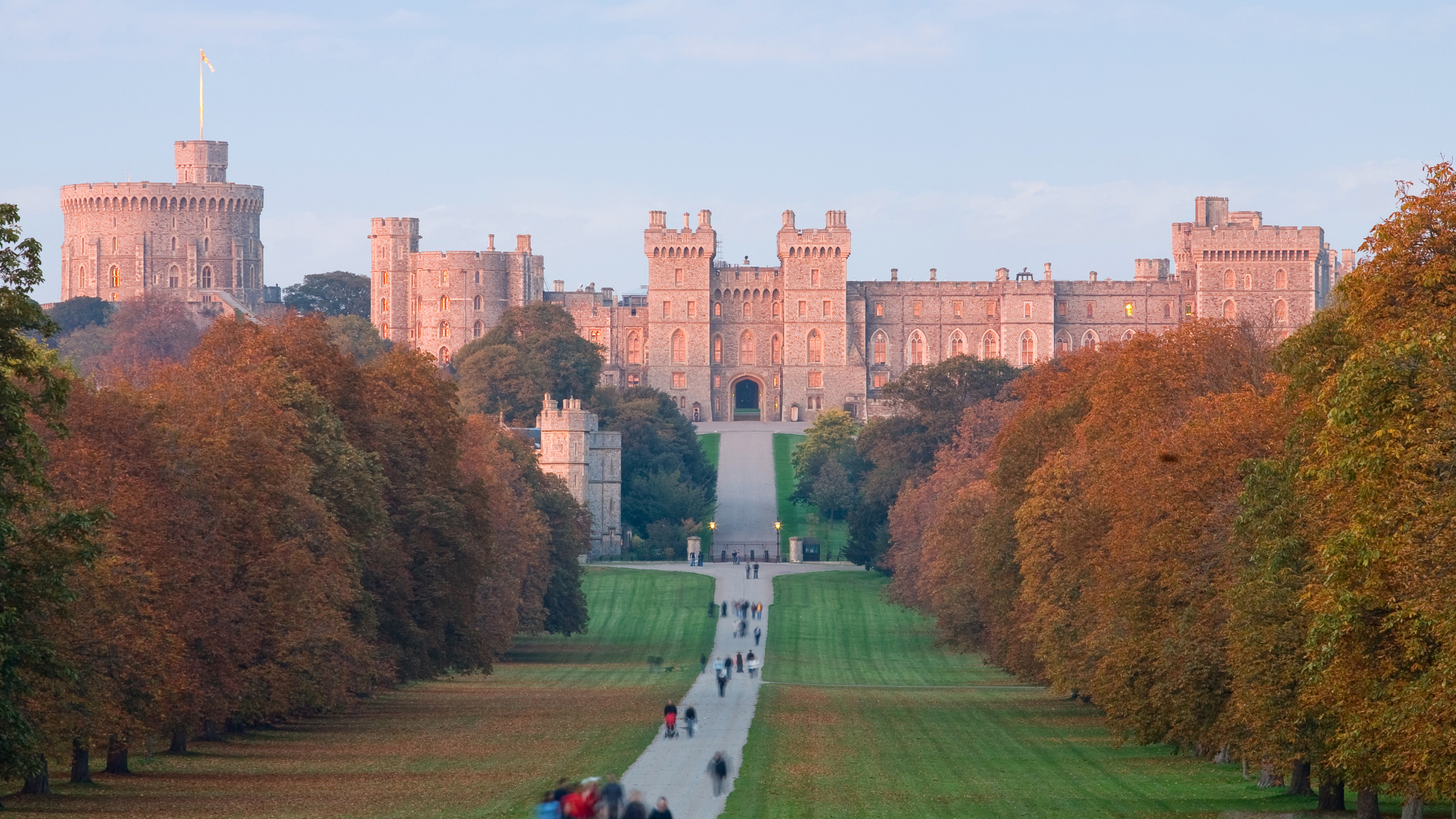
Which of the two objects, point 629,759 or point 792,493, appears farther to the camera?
point 792,493

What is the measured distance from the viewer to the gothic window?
118625mm

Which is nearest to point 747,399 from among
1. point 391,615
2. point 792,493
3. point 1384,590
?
point 792,493

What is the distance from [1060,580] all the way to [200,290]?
102 metres

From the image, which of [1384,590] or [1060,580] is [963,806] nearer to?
[1384,590]

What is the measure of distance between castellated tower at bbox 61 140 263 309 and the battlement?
95 cm

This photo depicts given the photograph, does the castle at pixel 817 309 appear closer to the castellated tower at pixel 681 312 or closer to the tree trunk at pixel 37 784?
the castellated tower at pixel 681 312

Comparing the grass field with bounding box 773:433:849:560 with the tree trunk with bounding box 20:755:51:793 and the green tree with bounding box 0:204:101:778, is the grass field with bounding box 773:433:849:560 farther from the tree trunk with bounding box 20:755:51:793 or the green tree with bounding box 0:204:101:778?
the green tree with bounding box 0:204:101:778

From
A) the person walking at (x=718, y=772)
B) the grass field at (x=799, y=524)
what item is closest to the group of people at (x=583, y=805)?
the person walking at (x=718, y=772)

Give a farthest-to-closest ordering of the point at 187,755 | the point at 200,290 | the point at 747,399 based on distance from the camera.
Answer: the point at 200,290 < the point at 747,399 < the point at 187,755

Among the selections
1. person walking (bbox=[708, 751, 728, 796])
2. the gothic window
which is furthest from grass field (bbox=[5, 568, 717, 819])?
the gothic window

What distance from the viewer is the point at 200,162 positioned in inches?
5202

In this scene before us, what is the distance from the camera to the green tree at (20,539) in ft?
57.9

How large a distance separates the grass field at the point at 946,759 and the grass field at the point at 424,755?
2.24m

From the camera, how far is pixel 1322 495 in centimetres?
2162
